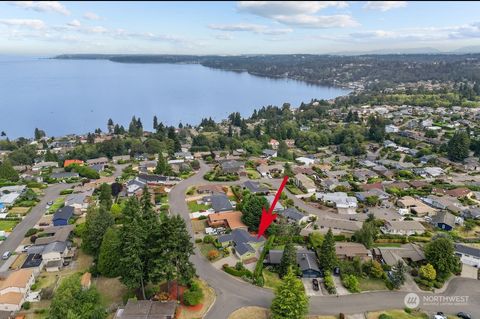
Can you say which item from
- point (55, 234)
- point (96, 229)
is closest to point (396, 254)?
point (96, 229)

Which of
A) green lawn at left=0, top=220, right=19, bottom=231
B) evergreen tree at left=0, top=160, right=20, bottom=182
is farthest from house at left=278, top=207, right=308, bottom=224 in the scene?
evergreen tree at left=0, top=160, right=20, bottom=182

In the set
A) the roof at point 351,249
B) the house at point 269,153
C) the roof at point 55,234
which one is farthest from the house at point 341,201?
the roof at point 55,234

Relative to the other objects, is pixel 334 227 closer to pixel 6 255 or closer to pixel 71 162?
pixel 6 255

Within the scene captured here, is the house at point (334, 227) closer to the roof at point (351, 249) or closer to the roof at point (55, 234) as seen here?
the roof at point (351, 249)

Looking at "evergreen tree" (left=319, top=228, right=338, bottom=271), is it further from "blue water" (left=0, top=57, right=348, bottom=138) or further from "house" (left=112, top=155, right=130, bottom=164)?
"blue water" (left=0, top=57, right=348, bottom=138)

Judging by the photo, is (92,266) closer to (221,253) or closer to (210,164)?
(221,253)

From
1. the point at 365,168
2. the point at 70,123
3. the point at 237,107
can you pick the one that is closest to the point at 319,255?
the point at 365,168
